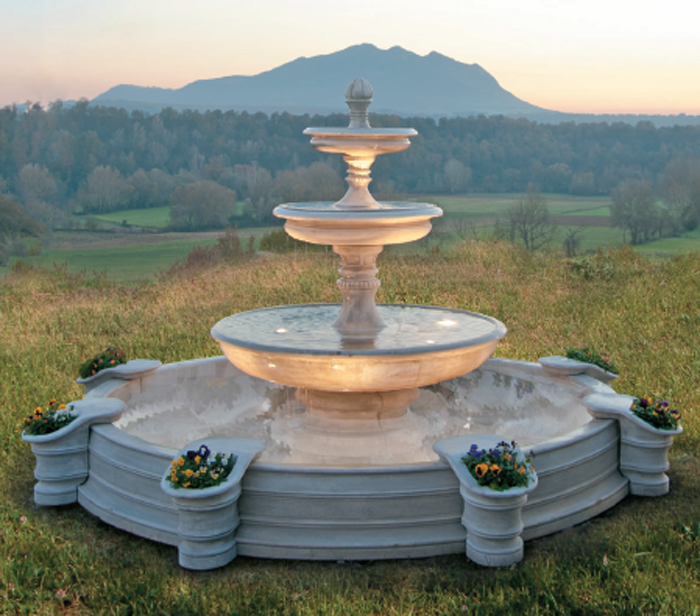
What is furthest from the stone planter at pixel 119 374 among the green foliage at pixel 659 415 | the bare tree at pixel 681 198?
the bare tree at pixel 681 198

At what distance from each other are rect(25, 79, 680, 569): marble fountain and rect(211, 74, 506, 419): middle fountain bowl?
0.02 m

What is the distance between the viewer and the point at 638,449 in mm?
7020

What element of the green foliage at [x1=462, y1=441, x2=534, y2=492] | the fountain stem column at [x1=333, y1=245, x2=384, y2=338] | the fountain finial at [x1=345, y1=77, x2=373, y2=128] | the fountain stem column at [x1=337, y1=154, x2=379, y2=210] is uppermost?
the fountain finial at [x1=345, y1=77, x2=373, y2=128]

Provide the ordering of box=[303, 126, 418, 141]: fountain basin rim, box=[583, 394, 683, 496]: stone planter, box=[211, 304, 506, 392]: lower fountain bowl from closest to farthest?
box=[211, 304, 506, 392]: lower fountain bowl → box=[583, 394, 683, 496]: stone planter → box=[303, 126, 418, 141]: fountain basin rim

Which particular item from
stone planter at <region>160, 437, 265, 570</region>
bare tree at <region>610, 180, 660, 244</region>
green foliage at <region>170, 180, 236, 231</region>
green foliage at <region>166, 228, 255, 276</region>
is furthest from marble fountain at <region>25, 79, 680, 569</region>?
bare tree at <region>610, 180, 660, 244</region>

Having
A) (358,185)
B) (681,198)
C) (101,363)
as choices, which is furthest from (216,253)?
(681,198)

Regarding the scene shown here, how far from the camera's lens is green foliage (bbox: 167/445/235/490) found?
5.53 meters

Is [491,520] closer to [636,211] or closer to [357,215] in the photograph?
[357,215]

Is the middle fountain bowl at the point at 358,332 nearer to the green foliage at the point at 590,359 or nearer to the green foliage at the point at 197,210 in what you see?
the green foliage at the point at 590,359

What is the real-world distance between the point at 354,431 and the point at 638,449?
2.91 meters

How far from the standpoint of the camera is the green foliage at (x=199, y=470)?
5.53 m

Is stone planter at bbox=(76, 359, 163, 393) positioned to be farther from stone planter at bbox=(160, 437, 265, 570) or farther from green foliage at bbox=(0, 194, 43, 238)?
green foliage at bbox=(0, 194, 43, 238)

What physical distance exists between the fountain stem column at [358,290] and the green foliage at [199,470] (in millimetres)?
2678

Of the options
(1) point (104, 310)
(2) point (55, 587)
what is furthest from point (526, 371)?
(1) point (104, 310)
